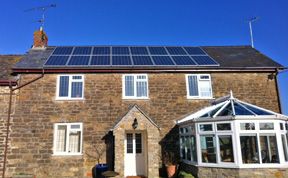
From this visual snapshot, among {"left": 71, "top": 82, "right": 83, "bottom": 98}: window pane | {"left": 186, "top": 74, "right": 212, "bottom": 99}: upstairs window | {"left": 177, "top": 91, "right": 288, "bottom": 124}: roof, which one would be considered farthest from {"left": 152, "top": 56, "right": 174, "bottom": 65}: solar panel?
{"left": 71, "top": 82, "right": 83, "bottom": 98}: window pane

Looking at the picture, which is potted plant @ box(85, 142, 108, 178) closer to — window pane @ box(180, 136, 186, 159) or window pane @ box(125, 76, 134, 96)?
window pane @ box(125, 76, 134, 96)

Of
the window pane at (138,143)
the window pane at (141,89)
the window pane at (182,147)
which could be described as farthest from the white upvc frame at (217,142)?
the window pane at (141,89)

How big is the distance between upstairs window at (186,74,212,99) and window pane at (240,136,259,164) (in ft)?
13.8

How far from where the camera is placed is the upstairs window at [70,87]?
14.6 meters

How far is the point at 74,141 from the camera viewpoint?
550 inches

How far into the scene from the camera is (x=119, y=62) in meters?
15.6

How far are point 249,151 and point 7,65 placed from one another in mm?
14803

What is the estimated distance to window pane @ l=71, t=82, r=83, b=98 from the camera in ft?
47.9

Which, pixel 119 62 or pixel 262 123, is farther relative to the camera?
pixel 119 62

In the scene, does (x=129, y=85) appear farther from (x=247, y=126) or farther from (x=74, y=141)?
(x=247, y=126)

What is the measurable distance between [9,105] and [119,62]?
6554mm

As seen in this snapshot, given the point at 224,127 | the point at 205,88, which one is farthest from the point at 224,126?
the point at 205,88

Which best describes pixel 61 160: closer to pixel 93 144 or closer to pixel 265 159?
pixel 93 144

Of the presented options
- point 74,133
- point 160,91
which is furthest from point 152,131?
point 74,133
